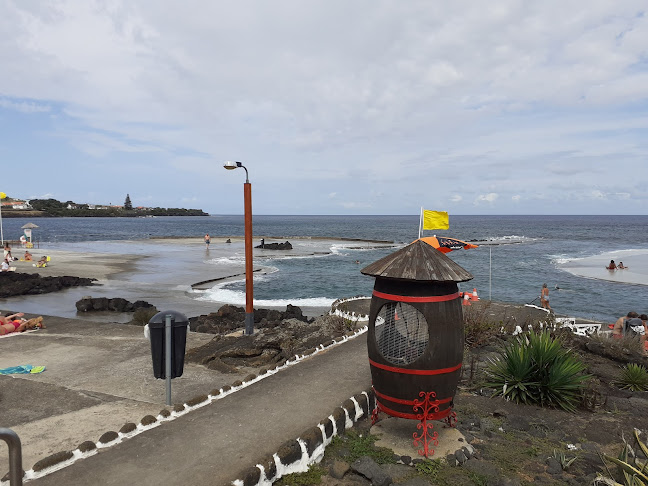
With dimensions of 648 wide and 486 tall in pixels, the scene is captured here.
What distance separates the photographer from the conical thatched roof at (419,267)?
499 cm

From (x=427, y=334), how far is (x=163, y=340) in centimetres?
360

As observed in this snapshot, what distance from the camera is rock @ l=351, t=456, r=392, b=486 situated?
14.7ft

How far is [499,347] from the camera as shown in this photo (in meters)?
9.43

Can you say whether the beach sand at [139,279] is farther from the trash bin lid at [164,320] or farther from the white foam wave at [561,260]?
the white foam wave at [561,260]

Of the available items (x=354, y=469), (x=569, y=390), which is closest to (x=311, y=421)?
(x=354, y=469)

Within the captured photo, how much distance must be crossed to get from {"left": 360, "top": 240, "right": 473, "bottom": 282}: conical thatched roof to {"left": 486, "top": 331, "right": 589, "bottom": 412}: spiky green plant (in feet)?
7.97

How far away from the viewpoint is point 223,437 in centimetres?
500

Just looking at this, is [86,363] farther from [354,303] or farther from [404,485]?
[354,303]

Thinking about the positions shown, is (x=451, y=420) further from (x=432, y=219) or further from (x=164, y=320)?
(x=164, y=320)

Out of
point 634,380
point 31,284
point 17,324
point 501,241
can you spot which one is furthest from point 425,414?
point 501,241

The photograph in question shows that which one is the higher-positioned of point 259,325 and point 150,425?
point 150,425

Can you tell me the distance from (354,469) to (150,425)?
250cm

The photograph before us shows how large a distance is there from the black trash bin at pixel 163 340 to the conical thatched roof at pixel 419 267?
110 inches

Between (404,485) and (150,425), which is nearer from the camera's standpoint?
(404,485)
